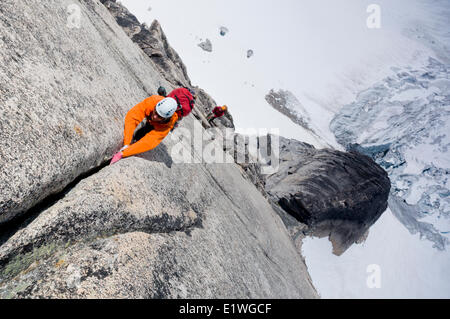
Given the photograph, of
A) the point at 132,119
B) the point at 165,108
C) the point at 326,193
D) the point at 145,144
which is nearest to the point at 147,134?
the point at 145,144

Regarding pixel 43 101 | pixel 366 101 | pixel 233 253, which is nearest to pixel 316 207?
pixel 233 253

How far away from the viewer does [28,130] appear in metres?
3.03

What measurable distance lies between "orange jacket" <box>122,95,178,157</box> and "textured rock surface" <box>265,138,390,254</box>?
1708cm

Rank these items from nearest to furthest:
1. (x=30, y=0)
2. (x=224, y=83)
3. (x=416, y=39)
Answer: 1. (x=30, y=0)
2. (x=224, y=83)
3. (x=416, y=39)

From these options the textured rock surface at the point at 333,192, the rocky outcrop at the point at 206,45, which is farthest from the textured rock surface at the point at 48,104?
the rocky outcrop at the point at 206,45

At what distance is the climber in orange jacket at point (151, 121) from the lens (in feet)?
16.5

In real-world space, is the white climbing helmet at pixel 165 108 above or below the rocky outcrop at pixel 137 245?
above

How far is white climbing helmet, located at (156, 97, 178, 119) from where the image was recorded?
5.24 m

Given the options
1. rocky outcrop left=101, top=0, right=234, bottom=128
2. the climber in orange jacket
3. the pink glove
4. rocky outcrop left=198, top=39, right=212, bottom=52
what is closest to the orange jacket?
the climber in orange jacket

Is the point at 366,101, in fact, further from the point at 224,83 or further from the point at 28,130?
the point at 28,130

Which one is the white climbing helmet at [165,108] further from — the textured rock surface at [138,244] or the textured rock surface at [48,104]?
the textured rock surface at [138,244]

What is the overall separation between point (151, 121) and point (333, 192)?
812 inches

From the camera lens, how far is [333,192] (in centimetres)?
2195
